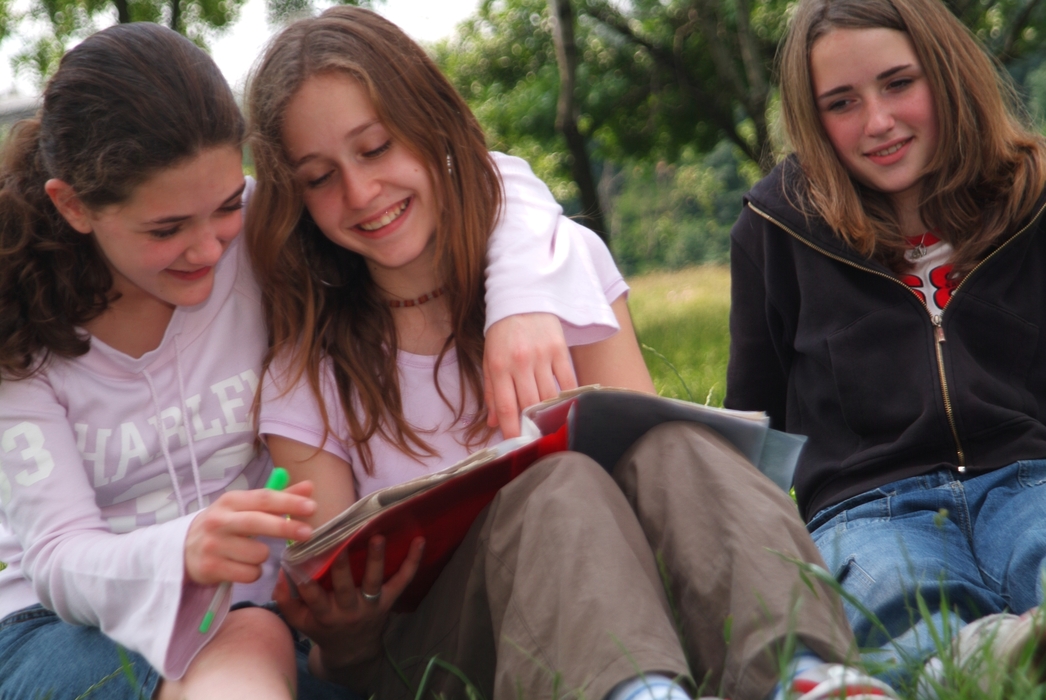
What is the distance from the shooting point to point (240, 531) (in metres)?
1.50

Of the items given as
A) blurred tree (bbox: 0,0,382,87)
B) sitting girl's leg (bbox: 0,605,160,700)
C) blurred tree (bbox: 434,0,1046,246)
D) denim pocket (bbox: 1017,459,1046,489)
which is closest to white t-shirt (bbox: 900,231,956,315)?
denim pocket (bbox: 1017,459,1046,489)

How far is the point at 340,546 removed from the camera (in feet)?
4.99

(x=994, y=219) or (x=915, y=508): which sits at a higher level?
(x=994, y=219)

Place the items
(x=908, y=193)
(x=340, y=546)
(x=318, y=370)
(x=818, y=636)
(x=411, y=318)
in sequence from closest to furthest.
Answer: (x=818, y=636)
(x=340, y=546)
(x=318, y=370)
(x=411, y=318)
(x=908, y=193)

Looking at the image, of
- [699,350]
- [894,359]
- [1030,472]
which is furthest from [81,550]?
[699,350]

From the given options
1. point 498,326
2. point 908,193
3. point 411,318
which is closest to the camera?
point 498,326

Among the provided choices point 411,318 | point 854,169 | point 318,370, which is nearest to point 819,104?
point 854,169

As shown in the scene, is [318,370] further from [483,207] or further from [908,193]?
[908,193]

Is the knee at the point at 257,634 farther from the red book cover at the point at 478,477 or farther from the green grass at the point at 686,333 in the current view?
the green grass at the point at 686,333

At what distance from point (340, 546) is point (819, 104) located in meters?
1.54

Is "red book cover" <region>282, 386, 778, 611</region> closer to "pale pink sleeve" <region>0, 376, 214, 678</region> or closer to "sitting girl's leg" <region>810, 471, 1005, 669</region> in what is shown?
"pale pink sleeve" <region>0, 376, 214, 678</region>

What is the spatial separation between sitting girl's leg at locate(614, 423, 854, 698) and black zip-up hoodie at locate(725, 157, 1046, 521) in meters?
0.65

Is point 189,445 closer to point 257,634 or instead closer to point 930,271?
point 257,634

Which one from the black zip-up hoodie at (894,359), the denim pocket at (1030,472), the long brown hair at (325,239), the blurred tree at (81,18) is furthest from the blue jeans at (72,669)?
the blurred tree at (81,18)
